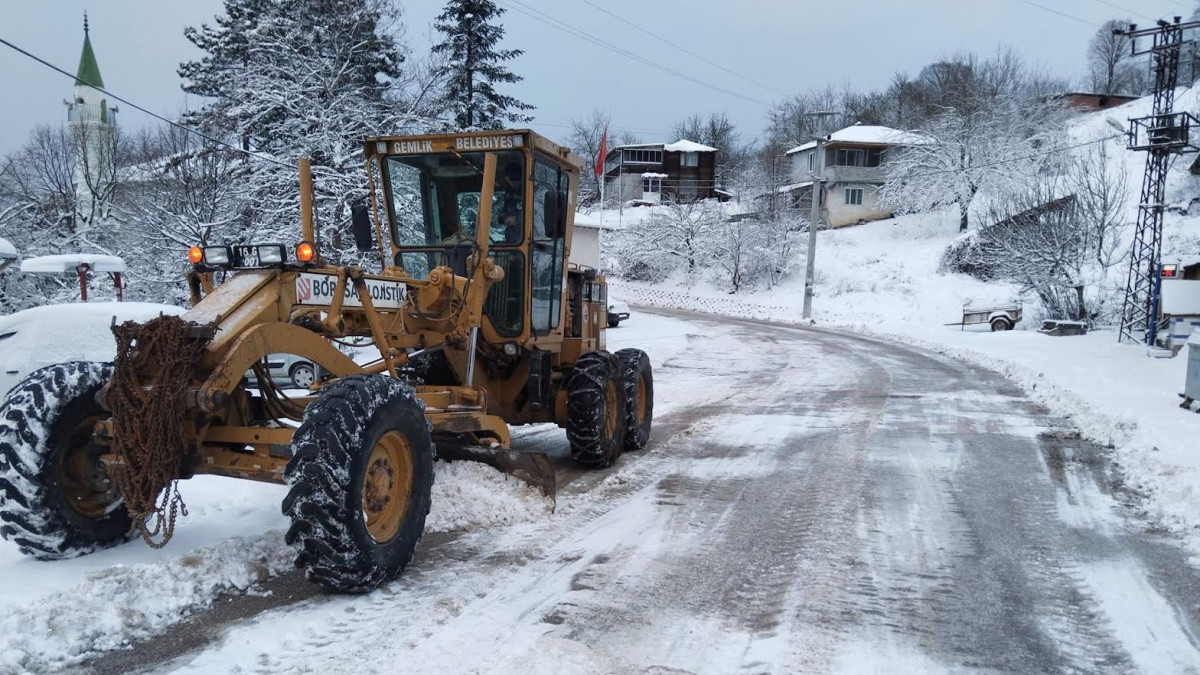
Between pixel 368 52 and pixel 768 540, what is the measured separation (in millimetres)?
18212

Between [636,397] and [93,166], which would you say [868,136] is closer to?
[93,166]

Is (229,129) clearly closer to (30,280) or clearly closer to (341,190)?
(341,190)

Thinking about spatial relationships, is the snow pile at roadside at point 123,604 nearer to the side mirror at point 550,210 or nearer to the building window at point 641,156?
the side mirror at point 550,210

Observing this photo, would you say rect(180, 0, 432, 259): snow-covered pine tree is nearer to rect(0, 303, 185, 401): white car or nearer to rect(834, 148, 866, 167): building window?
rect(0, 303, 185, 401): white car

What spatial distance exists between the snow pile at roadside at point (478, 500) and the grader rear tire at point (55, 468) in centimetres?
184

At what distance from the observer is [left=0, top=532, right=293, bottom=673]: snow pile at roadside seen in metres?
3.48

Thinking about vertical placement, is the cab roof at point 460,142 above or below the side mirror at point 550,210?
above

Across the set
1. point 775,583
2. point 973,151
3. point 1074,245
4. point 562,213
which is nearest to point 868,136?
point 973,151

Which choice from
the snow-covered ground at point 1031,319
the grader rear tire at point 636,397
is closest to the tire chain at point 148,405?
the grader rear tire at point 636,397

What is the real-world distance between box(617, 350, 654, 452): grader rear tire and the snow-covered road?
30 centimetres

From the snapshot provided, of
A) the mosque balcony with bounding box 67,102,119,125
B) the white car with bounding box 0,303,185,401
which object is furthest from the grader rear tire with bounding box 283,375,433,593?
the mosque balcony with bounding box 67,102,119,125

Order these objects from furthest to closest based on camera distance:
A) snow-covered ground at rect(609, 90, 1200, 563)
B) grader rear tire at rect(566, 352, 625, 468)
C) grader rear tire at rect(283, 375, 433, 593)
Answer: snow-covered ground at rect(609, 90, 1200, 563) < grader rear tire at rect(566, 352, 625, 468) < grader rear tire at rect(283, 375, 433, 593)

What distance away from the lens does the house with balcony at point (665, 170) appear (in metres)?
72.0

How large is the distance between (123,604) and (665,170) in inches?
2813
